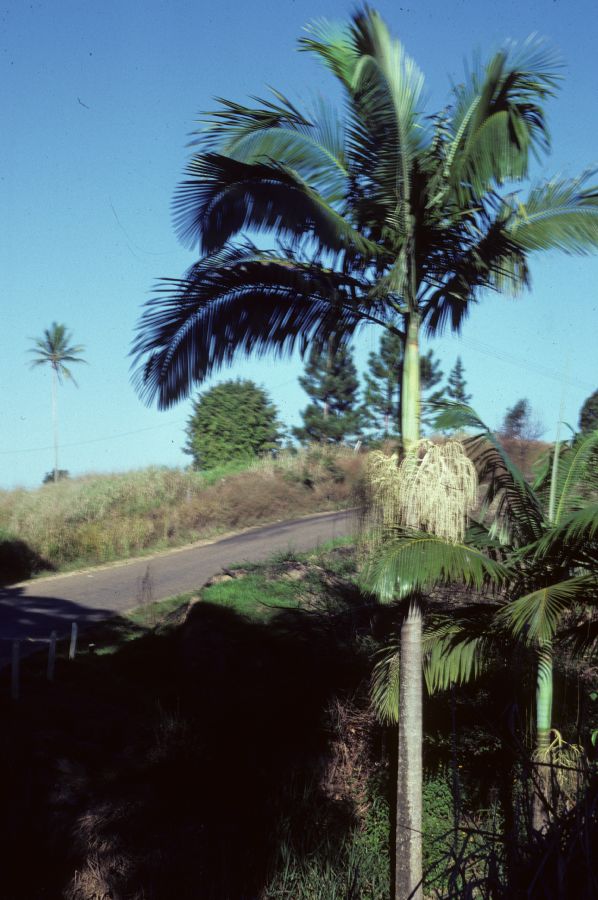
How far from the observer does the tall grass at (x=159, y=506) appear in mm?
25297

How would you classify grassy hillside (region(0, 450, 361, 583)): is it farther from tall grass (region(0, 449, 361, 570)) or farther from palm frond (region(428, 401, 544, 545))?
palm frond (region(428, 401, 544, 545))

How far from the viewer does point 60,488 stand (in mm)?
36000

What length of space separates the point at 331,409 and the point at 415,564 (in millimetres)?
31942

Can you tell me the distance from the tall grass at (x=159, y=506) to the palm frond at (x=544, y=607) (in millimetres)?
15809

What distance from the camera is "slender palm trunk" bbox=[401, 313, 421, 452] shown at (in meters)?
7.81

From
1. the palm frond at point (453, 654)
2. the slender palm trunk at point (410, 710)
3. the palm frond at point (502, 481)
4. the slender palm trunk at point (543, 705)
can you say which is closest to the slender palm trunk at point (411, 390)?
the slender palm trunk at point (410, 710)

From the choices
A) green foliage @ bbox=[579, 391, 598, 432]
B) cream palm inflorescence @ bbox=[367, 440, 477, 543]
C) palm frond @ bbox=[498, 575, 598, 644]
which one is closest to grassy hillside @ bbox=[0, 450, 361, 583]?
green foliage @ bbox=[579, 391, 598, 432]

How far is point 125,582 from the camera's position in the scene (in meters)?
21.7

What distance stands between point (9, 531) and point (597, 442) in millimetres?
20899

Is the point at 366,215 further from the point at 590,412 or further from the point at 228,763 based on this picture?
the point at 590,412

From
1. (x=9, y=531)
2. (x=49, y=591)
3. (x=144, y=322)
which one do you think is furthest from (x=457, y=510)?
(x=9, y=531)

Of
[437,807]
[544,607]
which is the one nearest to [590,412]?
[437,807]

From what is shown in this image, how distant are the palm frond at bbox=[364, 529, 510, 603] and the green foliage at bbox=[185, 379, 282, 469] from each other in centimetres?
3070

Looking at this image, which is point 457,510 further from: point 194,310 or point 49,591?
point 49,591
